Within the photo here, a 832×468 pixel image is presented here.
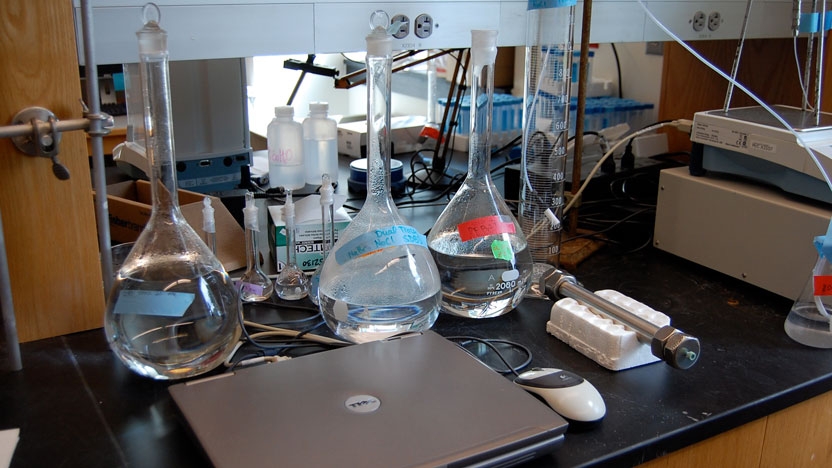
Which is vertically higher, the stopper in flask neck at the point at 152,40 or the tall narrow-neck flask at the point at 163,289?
the stopper in flask neck at the point at 152,40

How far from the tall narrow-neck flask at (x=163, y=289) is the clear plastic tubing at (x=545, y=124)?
1.79 feet

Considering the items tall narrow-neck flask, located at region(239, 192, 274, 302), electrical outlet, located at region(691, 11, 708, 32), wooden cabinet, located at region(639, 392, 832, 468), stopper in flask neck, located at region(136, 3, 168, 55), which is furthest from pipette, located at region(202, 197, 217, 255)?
electrical outlet, located at region(691, 11, 708, 32)

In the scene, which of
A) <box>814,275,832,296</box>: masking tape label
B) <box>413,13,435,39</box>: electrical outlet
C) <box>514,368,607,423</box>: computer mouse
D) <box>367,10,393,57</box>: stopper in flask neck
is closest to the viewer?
<box>514,368,607,423</box>: computer mouse

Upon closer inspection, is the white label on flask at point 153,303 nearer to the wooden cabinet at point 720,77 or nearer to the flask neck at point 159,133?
the flask neck at point 159,133

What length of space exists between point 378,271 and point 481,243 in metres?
0.17

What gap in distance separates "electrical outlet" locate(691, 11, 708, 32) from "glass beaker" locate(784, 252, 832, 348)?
72 centimetres

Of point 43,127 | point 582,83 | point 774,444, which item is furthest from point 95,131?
point 774,444

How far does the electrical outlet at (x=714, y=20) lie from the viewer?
161 centimetres

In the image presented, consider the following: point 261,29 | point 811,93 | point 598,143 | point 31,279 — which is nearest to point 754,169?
point 811,93

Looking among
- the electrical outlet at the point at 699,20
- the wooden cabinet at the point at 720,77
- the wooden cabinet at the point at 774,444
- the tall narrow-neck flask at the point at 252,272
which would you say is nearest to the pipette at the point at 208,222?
the tall narrow-neck flask at the point at 252,272

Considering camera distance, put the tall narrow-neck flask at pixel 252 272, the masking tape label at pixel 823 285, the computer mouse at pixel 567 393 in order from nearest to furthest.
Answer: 1. the computer mouse at pixel 567 393
2. the masking tape label at pixel 823 285
3. the tall narrow-neck flask at pixel 252 272

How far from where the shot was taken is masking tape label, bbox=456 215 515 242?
3.42ft

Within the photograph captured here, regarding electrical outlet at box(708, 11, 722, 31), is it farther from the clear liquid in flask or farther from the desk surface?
the clear liquid in flask

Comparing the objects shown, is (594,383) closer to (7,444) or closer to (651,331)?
(651,331)
